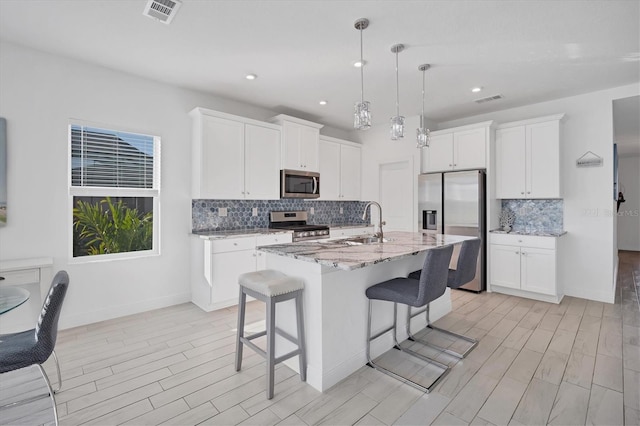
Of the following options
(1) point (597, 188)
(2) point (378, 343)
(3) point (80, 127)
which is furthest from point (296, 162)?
(1) point (597, 188)

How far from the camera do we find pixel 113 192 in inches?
140

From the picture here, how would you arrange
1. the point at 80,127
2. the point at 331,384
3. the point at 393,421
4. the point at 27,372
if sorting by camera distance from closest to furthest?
the point at 393,421, the point at 331,384, the point at 27,372, the point at 80,127

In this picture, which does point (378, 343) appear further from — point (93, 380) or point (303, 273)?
point (93, 380)

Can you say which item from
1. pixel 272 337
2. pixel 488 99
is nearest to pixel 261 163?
pixel 272 337

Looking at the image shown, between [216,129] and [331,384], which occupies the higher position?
[216,129]

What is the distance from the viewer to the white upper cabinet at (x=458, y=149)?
456 centimetres

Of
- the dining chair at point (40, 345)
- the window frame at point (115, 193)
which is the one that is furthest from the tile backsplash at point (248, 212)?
the dining chair at point (40, 345)

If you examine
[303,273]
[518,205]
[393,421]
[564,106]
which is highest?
[564,106]

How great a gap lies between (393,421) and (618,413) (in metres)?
1.34

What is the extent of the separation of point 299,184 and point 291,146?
0.58 m

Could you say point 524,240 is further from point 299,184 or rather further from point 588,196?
point 299,184

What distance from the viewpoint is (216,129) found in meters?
3.95

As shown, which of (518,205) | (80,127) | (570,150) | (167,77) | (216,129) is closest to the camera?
(80,127)

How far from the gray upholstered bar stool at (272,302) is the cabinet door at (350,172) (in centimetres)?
358
